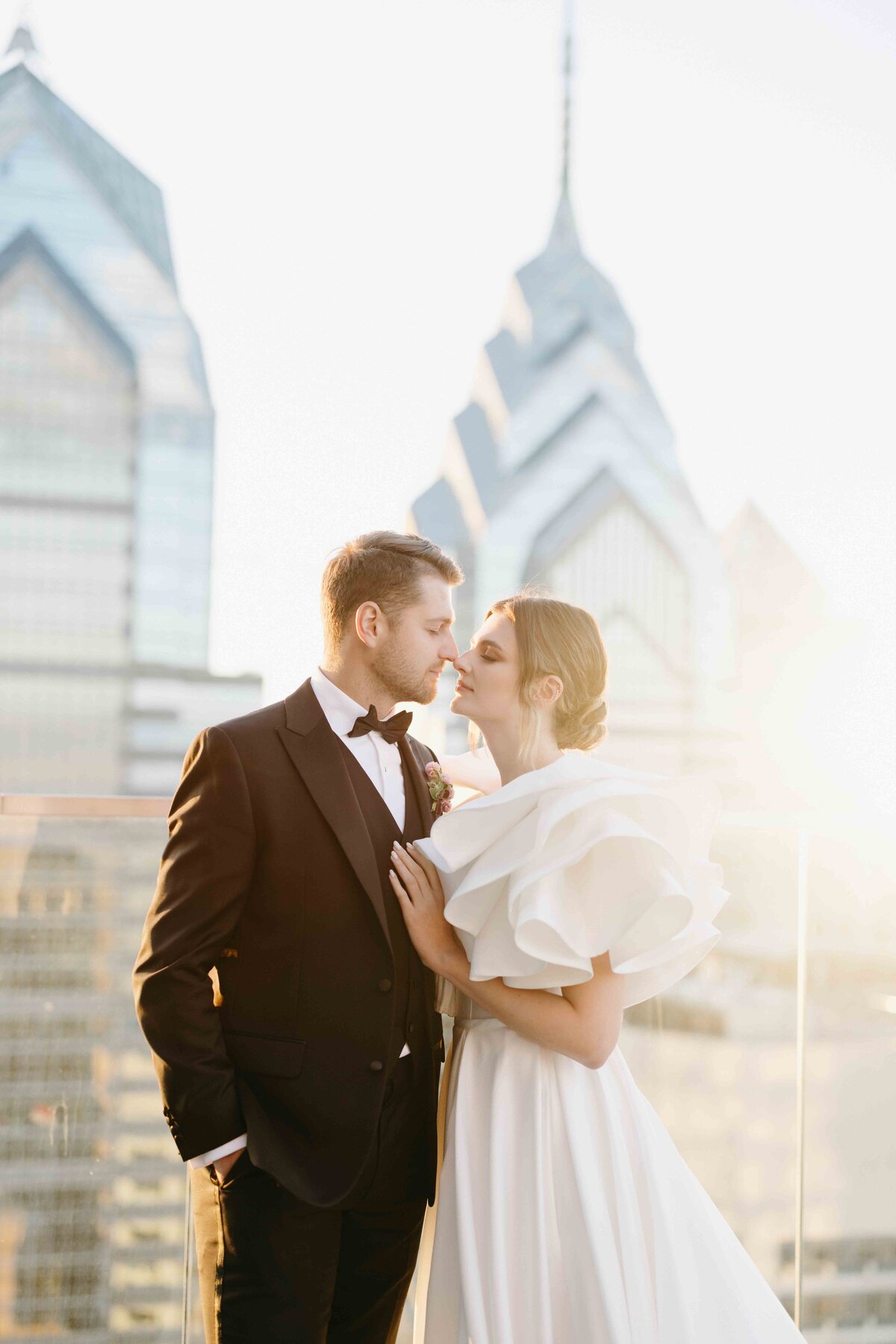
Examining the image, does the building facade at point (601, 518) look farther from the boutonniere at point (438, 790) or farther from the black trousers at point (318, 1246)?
the black trousers at point (318, 1246)

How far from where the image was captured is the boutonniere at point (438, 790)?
1956 millimetres

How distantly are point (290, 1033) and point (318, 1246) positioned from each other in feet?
0.98

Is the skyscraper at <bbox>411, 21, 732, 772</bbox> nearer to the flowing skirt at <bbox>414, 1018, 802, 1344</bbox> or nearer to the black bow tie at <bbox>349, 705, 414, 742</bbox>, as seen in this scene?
the black bow tie at <bbox>349, 705, 414, 742</bbox>

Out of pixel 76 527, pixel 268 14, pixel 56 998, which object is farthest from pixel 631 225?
pixel 56 998

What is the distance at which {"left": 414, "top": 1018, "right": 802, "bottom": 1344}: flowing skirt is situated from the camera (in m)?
1.65

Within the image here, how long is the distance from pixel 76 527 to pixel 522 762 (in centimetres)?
6825

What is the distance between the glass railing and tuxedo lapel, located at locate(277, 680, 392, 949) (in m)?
0.40

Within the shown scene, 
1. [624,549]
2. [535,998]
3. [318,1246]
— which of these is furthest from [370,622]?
[624,549]

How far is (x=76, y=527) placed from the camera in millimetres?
66625

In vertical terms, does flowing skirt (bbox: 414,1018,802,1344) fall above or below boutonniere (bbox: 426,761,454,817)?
below

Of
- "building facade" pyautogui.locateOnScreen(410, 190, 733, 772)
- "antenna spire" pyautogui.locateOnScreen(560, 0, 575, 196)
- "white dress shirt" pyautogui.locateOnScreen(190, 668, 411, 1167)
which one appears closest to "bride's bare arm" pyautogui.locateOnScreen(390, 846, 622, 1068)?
"white dress shirt" pyautogui.locateOnScreen(190, 668, 411, 1167)

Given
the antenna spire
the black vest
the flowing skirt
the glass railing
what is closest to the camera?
the flowing skirt

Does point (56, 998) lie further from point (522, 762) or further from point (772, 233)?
point (772, 233)

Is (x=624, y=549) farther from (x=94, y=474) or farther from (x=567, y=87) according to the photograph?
(x=567, y=87)
